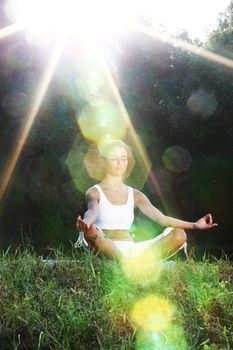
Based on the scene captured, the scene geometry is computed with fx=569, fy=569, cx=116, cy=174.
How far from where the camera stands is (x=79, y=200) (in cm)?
1131

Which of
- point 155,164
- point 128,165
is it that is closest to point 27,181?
point 155,164

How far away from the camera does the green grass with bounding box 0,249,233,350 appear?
2.61m

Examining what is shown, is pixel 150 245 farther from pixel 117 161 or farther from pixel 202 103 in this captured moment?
pixel 202 103

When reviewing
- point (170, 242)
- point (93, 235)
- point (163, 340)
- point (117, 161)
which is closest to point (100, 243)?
point (93, 235)

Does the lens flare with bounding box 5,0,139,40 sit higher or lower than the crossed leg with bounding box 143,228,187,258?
higher

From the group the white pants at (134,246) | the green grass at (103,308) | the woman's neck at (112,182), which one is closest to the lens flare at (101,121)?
the woman's neck at (112,182)

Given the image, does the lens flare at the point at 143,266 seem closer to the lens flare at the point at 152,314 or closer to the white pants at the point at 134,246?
the white pants at the point at 134,246

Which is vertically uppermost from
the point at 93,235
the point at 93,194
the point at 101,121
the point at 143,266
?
the point at 101,121

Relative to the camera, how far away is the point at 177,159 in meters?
11.9

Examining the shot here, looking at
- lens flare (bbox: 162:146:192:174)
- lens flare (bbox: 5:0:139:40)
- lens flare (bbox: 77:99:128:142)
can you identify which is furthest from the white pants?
lens flare (bbox: 5:0:139:40)

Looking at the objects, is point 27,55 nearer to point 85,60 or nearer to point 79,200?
point 85,60

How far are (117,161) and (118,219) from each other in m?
0.52

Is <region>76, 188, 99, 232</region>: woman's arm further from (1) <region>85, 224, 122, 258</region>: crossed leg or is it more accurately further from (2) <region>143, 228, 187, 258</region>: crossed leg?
(2) <region>143, 228, 187, 258</region>: crossed leg

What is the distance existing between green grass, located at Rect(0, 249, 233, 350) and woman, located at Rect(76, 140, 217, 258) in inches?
24.2
